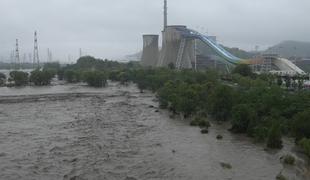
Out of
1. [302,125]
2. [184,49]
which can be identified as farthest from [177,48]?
[302,125]

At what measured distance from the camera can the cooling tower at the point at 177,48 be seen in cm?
5494

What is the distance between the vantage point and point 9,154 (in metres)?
13.9

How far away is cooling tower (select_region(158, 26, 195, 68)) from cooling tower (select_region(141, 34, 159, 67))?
475 cm

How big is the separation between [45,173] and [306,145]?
7717 mm

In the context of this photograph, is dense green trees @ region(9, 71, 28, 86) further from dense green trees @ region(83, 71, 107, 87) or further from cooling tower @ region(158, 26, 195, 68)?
cooling tower @ region(158, 26, 195, 68)

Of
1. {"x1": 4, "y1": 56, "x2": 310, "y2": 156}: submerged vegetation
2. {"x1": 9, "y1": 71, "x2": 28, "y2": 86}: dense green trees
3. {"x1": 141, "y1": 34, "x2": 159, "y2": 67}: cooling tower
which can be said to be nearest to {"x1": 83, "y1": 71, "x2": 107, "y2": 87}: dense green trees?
{"x1": 9, "y1": 71, "x2": 28, "y2": 86}: dense green trees

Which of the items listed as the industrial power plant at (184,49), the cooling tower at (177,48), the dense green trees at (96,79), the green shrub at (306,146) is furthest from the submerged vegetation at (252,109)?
the cooling tower at (177,48)

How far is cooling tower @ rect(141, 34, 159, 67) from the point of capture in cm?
6262

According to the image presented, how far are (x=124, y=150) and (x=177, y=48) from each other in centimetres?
4322

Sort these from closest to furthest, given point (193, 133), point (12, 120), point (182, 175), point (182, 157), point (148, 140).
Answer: point (182, 175)
point (182, 157)
point (148, 140)
point (193, 133)
point (12, 120)

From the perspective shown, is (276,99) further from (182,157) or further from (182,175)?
(182,175)

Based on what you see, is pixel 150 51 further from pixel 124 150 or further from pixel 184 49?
pixel 124 150

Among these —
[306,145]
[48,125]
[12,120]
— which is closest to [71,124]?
[48,125]

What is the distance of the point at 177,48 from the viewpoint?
5653cm
